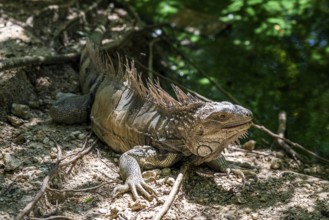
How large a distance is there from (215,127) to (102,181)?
1016 mm

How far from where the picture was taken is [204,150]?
12.9 feet

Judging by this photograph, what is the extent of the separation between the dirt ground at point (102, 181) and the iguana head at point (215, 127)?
34cm

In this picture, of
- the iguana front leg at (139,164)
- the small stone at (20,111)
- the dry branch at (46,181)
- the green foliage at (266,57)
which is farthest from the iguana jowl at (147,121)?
the green foliage at (266,57)

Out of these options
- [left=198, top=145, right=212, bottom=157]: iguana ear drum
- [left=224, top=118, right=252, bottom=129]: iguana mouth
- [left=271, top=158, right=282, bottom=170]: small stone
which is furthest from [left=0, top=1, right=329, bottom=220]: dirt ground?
[left=224, top=118, right=252, bottom=129]: iguana mouth

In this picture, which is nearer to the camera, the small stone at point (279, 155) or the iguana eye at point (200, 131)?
the iguana eye at point (200, 131)

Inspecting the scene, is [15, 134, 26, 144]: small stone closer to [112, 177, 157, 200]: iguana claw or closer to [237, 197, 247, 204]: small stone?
[112, 177, 157, 200]: iguana claw

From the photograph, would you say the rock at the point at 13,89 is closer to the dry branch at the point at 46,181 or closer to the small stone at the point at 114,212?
the dry branch at the point at 46,181

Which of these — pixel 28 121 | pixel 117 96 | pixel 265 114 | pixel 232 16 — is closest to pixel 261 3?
pixel 232 16

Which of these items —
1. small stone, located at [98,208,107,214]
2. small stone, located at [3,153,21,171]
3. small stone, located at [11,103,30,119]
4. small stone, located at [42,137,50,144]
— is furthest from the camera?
small stone, located at [11,103,30,119]

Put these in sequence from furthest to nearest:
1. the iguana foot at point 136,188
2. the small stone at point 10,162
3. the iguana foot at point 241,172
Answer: the iguana foot at point 241,172 < the small stone at point 10,162 < the iguana foot at point 136,188

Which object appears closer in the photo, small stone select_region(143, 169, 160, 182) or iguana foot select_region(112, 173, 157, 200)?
iguana foot select_region(112, 173, 157, 200)

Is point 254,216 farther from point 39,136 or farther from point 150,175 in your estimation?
point 39,136

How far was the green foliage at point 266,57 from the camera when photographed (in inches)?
234

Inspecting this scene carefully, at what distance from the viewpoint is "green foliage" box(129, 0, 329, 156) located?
234 inches
